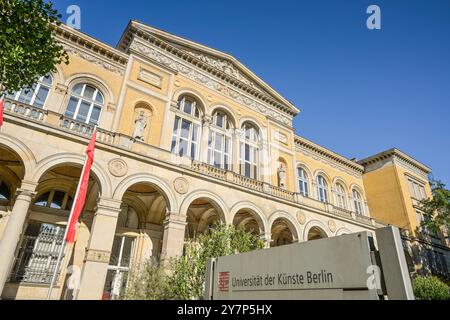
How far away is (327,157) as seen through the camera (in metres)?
28.3

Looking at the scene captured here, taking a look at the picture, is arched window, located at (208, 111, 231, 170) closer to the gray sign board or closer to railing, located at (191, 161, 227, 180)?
railing, located at (191, 161, 227, 180)

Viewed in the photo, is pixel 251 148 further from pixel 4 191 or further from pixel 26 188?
pixel 4 191

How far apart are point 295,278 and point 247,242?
7.86 m

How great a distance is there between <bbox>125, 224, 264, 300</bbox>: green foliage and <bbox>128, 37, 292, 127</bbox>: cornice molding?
40.6 ft

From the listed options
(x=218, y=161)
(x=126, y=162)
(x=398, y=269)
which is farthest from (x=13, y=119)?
(x=398, y=269)

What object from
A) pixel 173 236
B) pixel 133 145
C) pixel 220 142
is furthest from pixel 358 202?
pixel 133 145

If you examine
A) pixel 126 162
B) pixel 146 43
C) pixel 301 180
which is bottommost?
pixel 126 162

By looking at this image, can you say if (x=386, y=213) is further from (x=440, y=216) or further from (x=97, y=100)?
(x=97, y=100)

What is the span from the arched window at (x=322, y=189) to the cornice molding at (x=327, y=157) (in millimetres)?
2016

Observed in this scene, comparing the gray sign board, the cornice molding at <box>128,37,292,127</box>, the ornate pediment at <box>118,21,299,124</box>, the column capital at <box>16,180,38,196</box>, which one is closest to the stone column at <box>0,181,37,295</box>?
the column capital at <box>16,180,38,196</box>

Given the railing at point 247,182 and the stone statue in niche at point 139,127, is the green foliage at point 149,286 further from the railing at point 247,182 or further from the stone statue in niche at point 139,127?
the railing at point 247,182

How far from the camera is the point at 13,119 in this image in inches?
417

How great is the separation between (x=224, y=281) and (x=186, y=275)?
5292 mm

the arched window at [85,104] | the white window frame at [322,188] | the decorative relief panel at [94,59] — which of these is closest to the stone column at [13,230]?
the arched window at [85,104]
